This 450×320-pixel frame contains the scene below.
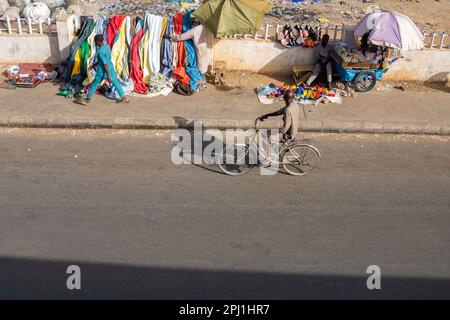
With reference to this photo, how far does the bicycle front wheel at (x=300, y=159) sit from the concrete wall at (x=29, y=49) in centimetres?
665

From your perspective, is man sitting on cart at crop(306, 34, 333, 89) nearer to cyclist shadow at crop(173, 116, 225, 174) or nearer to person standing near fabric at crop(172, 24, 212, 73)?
person standing near fabric at crop(172, 24, 212, 73)

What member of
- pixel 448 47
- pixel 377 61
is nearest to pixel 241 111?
pixel 377 61

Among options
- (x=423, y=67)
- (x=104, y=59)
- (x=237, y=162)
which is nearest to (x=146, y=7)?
(x=104, y=59)

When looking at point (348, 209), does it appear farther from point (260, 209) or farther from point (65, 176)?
point (65, 176)

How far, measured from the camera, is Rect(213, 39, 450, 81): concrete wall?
1166 cm

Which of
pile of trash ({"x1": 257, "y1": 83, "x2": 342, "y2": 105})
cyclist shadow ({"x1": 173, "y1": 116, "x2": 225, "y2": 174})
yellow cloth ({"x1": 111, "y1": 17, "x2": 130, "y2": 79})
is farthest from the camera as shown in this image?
yellow cloth ({"x1": 111, "y1": 17, "x2": 130, "y2": 79})

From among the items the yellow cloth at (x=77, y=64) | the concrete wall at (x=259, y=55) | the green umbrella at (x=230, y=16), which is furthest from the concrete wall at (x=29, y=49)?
the concrete wall at (x=259, y=55)

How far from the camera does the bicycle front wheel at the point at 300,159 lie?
8.04 metres

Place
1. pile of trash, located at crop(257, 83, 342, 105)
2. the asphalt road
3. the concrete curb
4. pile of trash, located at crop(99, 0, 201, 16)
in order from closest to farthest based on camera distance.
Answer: the asphalt road → the concrete curb → pile of trash, located at crop(257, 83, 342, 105) → pile of trash, located at crop(99, 0, 201, 16)

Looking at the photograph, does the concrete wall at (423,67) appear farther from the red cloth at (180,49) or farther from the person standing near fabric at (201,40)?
the red cloth at (180,49)

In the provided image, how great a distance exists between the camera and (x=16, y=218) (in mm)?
6789

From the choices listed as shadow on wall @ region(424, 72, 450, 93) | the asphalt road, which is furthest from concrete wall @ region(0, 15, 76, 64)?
shadow on wall @ region(424, 72, 450, 93)

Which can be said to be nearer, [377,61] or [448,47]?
[377,61]

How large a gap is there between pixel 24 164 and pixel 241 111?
14.5 feet
